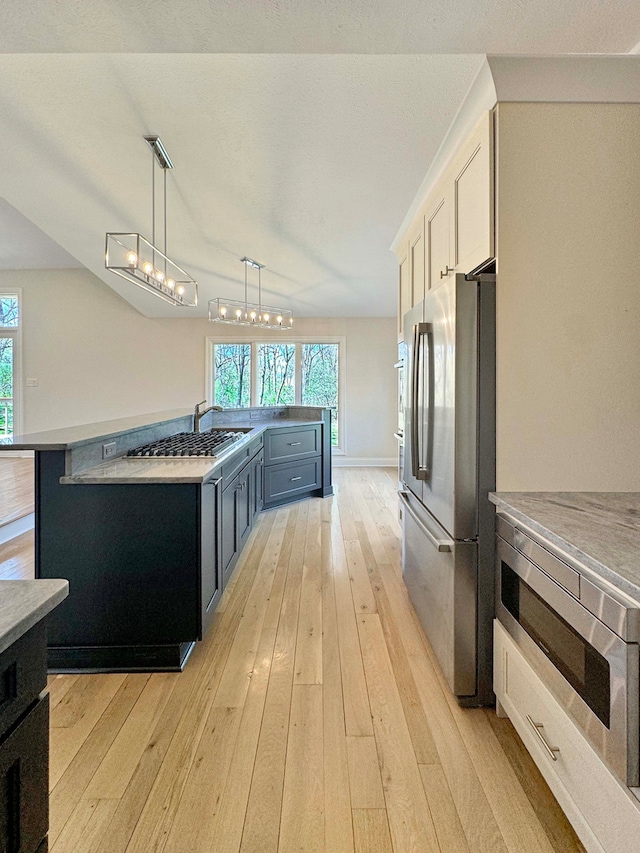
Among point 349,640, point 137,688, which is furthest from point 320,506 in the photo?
point 137,688

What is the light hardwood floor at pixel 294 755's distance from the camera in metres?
1.20

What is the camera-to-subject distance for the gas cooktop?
8.11 ft

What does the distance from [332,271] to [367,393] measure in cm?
251

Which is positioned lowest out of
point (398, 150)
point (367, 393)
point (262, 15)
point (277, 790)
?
point (277, 790)

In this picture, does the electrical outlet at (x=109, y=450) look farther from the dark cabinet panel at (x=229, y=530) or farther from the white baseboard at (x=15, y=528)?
the white baseboard at (x=15, y=528)

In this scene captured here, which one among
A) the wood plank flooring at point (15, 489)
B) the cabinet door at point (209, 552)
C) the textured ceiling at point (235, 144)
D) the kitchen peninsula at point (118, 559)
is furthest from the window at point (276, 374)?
the kitchen peninsula at point (118, 559)

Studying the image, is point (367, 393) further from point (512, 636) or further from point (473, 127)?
point (512, 636)

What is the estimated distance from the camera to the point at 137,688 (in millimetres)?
1842

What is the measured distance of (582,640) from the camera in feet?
3.57

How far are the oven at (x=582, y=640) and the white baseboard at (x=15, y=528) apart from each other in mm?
3840

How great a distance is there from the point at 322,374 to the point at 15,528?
472cm

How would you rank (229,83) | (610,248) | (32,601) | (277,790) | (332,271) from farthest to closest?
1. (332,271)
2. (229,83)
3. (610,248)
4. (277,790)
5. (32,601)

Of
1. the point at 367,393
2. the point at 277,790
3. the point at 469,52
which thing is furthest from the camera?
the point at 367,393

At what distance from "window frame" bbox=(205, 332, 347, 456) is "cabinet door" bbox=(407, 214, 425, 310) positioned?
3.98m
